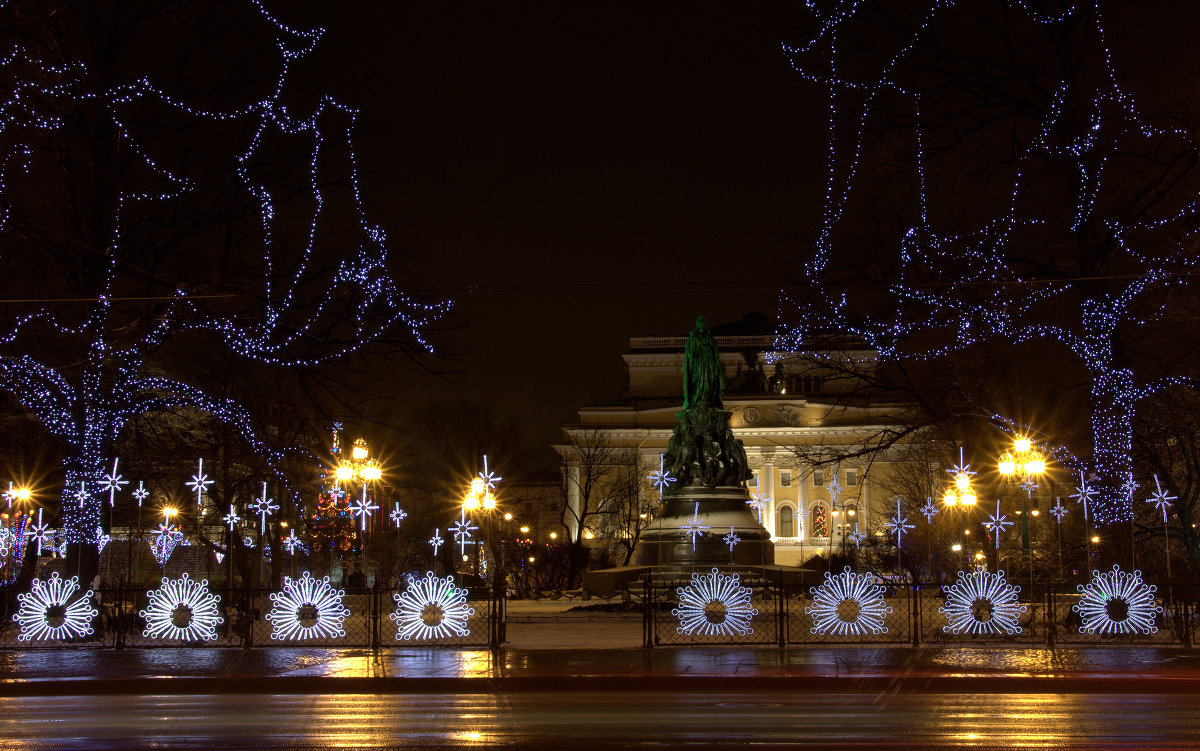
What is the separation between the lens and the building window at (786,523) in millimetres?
100312

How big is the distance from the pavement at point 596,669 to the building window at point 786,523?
3201 inches

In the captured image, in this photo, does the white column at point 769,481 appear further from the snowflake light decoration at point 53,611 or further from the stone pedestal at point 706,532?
the snowflake light decoration at point 53,611

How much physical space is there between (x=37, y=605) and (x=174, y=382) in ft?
15.3

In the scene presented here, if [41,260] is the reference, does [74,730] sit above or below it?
below

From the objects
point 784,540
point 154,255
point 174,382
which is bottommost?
point 784,540

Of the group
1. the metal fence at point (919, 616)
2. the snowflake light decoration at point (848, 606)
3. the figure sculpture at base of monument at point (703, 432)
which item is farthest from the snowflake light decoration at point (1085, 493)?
the figure sculpture at base of monument at point (703, 432)

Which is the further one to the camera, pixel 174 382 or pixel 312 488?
pixel 312 488

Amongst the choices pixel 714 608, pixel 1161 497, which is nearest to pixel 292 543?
pixel 714 608

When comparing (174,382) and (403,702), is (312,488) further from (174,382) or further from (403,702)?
(403,702)

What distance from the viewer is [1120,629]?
818 inches

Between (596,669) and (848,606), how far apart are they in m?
6.27

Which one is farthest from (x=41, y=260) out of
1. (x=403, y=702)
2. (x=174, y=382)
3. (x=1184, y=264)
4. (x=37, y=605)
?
(x=1184, y=264)

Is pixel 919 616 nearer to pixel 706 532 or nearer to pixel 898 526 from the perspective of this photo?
pixel 706 532

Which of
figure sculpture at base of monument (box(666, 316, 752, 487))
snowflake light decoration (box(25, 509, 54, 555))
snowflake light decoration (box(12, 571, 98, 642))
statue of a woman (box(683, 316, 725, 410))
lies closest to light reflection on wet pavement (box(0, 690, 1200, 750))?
snowflake light decoration (box(12, 571, 98, 642))
